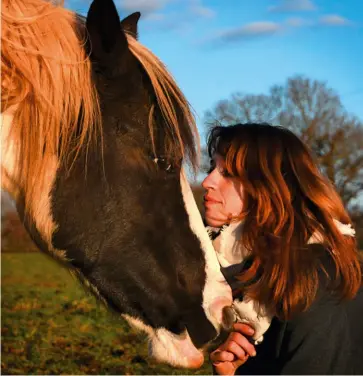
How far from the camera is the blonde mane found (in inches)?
104

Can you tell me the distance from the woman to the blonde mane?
1.43 ft

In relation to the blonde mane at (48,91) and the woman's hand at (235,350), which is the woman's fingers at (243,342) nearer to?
the woman's hand at (235,350)

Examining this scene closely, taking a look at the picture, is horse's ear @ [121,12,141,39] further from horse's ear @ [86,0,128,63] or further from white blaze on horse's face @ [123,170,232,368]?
white blaze on horse's face @ [123,170,232,368]

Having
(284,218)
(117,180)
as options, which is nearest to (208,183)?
(284,218)

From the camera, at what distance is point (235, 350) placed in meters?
2.78

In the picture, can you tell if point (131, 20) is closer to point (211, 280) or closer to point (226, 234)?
point (226, 234)

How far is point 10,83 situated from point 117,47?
0.49m

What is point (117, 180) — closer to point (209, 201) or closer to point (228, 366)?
point (209, 201)

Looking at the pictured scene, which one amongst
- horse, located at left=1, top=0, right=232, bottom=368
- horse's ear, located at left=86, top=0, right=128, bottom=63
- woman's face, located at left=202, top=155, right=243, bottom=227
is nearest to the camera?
horse's ear, located at left=86, top=0, right=128, bottom=63

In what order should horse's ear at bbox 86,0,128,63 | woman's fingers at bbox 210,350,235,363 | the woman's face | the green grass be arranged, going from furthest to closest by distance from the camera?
the green grass, the woman's face, woman's fingers at bbox 210,350,235,363, horse's ear at bbox 86,0,128,63

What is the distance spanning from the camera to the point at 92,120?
8.89 feet

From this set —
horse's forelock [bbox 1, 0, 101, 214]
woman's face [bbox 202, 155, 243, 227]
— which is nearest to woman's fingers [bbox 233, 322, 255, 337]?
woman's face [bbox 202, 155, 243, 227]

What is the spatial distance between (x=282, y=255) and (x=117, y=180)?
84 centimetres

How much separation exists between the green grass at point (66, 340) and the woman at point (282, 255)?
0.66 m
